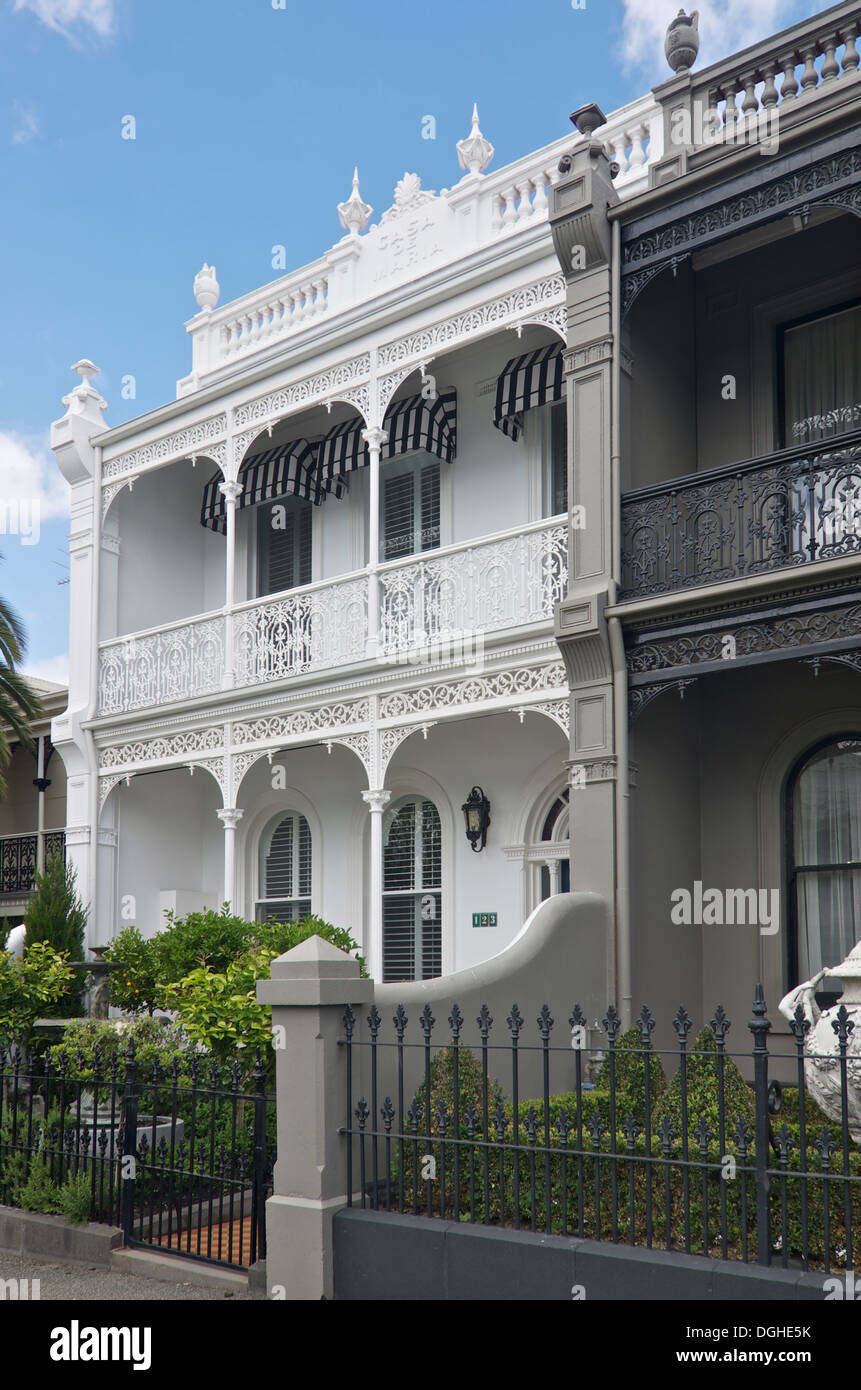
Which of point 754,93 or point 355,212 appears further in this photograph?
point 355,212

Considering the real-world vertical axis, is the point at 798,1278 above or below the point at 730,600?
below

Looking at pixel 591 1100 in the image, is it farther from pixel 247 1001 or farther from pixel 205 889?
pixel 205 889

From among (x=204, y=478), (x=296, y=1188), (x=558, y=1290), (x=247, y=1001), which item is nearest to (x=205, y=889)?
(x=204, y=478)

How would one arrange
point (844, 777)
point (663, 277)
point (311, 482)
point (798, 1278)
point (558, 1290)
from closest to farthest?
point (798, 1278)
point (558, 1290)
point (844, 777)
point (663, 277)
point (311, 482)

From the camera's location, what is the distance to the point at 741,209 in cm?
994

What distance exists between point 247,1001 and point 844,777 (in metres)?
5.16

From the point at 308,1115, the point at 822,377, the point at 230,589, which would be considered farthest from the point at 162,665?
the point at 308,1115

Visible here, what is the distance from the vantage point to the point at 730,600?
9.55m

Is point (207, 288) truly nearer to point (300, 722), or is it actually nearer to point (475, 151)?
point (475, 151)

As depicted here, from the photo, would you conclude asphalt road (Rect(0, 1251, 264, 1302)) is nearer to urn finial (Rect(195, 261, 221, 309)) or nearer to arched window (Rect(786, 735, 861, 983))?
arched window (Rect(786, 735, 861, 983))

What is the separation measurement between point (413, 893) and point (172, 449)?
6.28 metres

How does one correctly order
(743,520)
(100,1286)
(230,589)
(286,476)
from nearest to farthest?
(100,1286) → (743,520) → (230,589) → (286,476)

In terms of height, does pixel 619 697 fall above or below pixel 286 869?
above

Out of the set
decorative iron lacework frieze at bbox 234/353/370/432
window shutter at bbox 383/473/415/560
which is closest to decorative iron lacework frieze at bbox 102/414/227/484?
decorative iron lacework frieze at bbox 234/353/370/432
